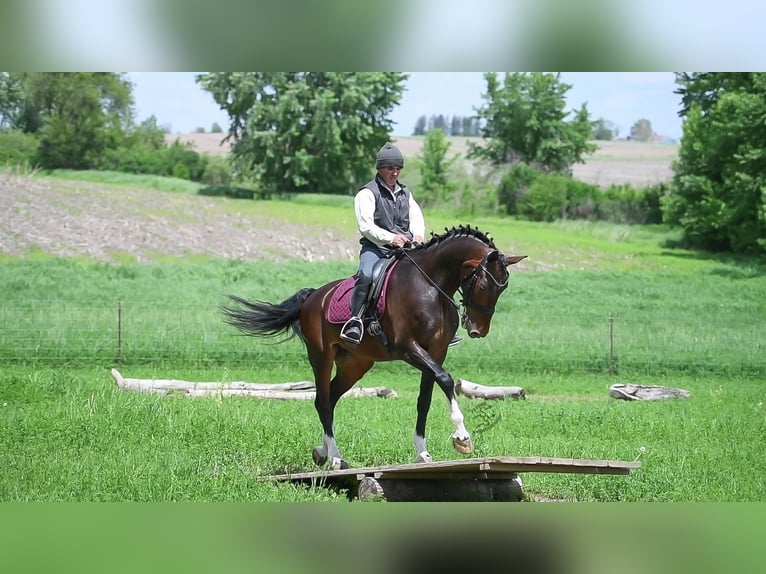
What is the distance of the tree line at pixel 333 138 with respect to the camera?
24.6 meters

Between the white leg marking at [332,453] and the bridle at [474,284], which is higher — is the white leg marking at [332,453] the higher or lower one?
the lower one

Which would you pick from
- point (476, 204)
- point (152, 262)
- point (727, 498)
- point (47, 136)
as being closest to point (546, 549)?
point (727, 498)

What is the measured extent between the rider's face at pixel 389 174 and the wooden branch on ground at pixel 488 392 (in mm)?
5440

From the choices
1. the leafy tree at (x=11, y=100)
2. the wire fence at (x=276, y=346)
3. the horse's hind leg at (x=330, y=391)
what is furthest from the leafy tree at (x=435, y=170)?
the horse's hind leg at (x=330, y=391)

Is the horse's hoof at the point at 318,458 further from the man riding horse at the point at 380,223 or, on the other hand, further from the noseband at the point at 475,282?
the noseband at the point at 475,282

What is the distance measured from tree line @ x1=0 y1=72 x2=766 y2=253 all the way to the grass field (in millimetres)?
1384

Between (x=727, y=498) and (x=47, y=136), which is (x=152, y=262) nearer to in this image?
(x=47, y=136)

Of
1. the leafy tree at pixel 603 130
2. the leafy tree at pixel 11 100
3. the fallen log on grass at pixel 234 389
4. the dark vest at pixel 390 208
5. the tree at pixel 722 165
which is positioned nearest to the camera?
the dark vest at pixel 390 208

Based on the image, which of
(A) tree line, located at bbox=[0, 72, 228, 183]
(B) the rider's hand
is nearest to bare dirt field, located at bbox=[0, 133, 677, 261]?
(A) tree line, located at bbox=[0, 72, 228, 183]

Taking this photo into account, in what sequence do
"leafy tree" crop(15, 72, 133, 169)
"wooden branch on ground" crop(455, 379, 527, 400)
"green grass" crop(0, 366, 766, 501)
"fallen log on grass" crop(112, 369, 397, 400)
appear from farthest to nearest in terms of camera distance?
Result: "leafy tree" crop(15, 72, 133, 169)
"wooden branch on ground" crop(455, 379, 527, 400)
"fallen log on grass" crop(112, 369, 397, 400)
"green grass" crop(0, 366, 766, 501)

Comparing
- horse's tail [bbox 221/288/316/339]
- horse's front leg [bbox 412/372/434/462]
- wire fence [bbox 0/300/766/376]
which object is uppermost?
horse's tail [bbox 221/288/316/339]

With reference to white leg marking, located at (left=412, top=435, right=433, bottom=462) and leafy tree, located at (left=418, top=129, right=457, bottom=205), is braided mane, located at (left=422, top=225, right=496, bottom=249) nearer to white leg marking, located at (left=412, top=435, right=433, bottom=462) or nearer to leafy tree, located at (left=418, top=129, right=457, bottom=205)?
white leg marking, located at (left=412, top=435, right=433, bottom=462)

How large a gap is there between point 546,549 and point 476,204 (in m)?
19.8

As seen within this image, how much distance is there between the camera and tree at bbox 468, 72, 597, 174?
27.0 meters
